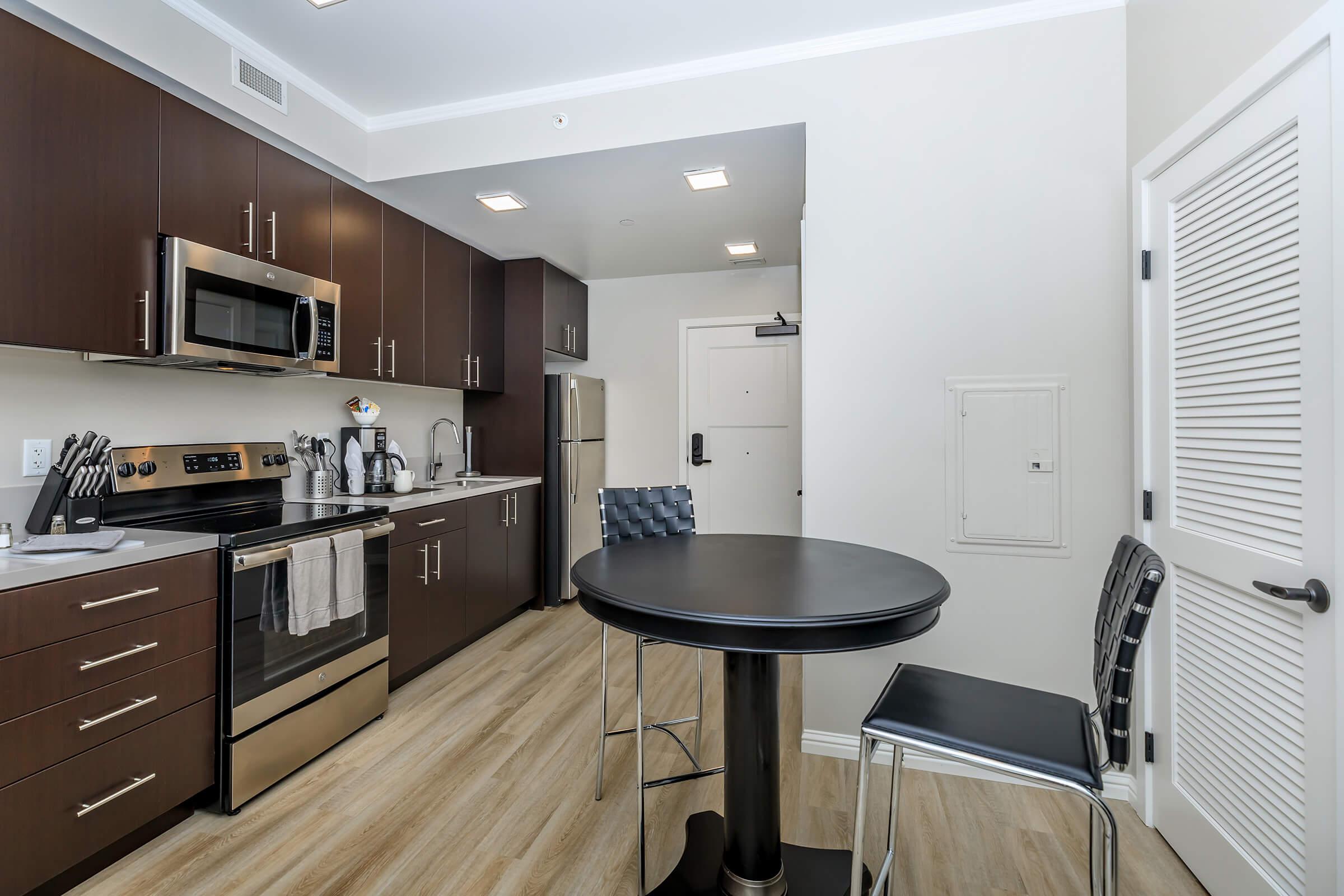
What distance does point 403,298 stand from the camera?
334 centimetres

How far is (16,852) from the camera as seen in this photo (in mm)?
1504

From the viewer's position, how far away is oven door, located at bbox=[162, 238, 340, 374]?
210 centimetres

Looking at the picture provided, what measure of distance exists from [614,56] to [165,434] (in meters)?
2.30

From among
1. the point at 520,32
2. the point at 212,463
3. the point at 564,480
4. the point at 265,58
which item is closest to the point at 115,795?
the point at 212,463

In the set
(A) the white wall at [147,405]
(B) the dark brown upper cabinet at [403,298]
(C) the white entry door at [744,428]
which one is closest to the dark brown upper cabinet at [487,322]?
(B) the dark brown upper cabinet at [403,298]

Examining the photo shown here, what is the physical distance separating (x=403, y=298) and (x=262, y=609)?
1.81m

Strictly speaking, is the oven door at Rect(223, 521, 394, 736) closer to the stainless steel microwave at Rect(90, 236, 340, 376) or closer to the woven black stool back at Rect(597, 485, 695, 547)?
the stainless steel microwave at Rect(90, 236, 340, 376)

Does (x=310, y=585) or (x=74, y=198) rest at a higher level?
(x=74, y=198)

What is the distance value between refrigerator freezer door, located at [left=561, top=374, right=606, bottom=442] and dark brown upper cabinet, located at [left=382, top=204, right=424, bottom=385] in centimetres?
104

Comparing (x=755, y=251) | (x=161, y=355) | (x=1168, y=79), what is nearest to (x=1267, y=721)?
(x=1168, y=79)

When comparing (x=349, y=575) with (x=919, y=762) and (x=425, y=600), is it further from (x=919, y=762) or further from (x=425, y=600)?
(x=919, y=762)

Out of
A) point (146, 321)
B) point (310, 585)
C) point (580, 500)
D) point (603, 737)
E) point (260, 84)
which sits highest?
point (260, 84)

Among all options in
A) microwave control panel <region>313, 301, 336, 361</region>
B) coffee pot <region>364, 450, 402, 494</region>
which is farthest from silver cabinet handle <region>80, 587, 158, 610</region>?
coffee pot <region>364, 450, 402, 494</region>

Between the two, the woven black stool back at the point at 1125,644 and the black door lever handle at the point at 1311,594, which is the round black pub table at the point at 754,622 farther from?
the black door lever handle at the point at 1311,594
